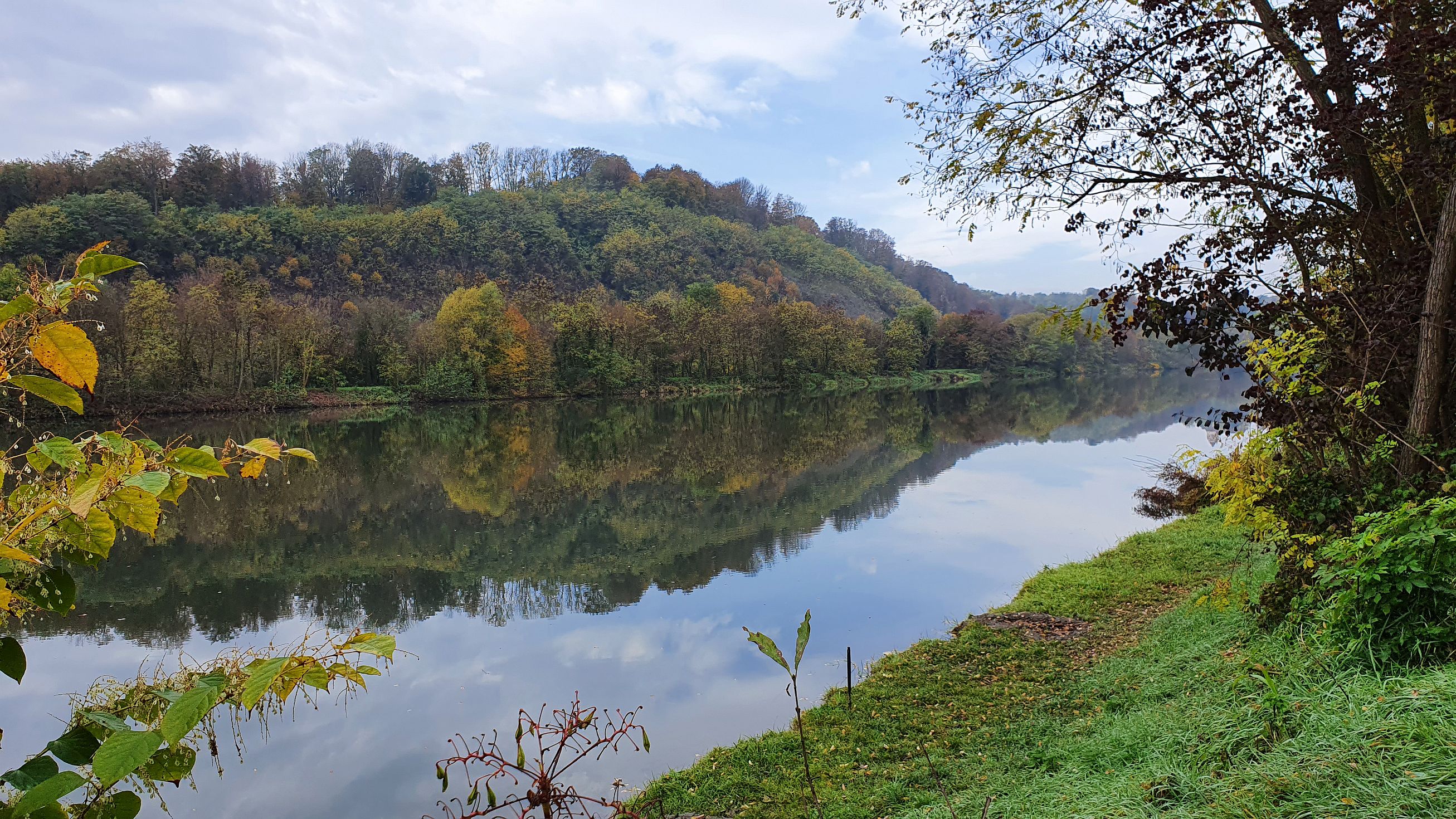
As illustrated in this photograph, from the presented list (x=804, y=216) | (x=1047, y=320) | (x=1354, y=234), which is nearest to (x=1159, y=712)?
(x=1047, y=320)

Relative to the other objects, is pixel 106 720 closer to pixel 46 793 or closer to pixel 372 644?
pixel 46 793

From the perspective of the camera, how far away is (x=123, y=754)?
0.95 meters

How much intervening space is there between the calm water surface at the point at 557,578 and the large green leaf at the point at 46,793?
19.2ft

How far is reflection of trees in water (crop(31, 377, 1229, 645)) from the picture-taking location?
11727 millimetres

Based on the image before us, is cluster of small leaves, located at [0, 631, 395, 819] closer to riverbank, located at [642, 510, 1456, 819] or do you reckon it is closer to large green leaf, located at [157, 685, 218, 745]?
large green leaf, located at [157, 685, 218, 745]

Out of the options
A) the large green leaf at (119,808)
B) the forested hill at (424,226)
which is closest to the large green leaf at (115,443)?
the large green leaf at (119,808)

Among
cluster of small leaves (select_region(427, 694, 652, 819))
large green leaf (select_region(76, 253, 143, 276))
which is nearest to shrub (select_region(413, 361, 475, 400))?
cluster of small leaves (select_region(427, 694, 652, 819))

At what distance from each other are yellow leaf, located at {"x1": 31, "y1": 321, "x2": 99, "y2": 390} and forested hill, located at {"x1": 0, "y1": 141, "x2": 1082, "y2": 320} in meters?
69.7

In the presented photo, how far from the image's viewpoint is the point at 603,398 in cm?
5391

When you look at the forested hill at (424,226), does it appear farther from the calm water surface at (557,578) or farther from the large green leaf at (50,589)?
the large green leaf at (50,589)

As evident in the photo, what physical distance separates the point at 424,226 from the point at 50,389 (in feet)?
322

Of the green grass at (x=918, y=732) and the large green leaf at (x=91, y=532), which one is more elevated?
the large green leaf at (x=91, y=532)

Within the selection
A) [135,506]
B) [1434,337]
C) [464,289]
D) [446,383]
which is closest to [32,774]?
[135,506]

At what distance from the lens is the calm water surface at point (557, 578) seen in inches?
294
